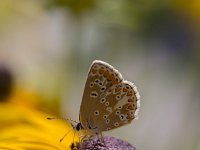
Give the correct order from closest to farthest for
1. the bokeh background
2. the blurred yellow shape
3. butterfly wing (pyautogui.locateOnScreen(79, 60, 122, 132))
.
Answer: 1. butterfly wing (pyautogui.locateOnScreen(79, 60, 122, 132))
2. the blurred yellow shape
3. the bokeh background

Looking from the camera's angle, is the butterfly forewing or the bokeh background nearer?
the butterfly forewing

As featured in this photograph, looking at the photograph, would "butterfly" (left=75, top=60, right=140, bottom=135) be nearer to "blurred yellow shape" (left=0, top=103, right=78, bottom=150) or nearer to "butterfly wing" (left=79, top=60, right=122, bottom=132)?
"butterfly wing" (left=79, top=60, right=122, bottom=132)

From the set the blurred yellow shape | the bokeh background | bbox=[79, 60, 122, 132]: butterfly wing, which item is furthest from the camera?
the bokeh background

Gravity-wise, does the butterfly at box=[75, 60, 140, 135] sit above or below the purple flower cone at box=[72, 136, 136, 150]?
above

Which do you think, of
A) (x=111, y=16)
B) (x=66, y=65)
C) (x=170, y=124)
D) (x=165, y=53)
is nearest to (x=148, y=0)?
(x=111, y=16)

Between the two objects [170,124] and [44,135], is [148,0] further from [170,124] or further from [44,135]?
[170,124]

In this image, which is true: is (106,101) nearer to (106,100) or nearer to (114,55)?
(106,100)

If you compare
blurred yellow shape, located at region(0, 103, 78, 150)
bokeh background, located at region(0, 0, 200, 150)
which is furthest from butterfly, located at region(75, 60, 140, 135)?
bokeh background, located at region(0, 0, 200, 150)
